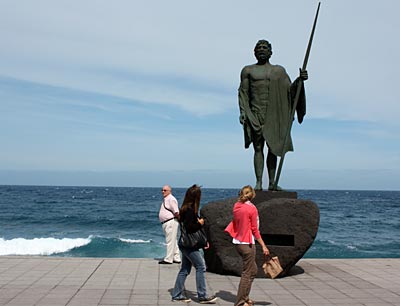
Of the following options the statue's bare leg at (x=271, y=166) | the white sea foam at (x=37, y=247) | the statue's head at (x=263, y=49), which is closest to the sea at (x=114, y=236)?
the white sea foam at (x=37, y=247)

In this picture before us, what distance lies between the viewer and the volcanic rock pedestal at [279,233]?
332 inches

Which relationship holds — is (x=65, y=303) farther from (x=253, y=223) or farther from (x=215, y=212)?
(x=215, y=212)

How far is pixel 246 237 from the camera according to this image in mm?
6137

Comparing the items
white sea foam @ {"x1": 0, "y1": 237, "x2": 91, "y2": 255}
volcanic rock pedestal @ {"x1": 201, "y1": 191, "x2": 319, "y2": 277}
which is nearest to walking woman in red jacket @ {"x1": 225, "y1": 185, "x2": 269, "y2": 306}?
volcanic rock pedestal @ {"x1": 201, "y1": 191, "x2": 319, "y2": 277}

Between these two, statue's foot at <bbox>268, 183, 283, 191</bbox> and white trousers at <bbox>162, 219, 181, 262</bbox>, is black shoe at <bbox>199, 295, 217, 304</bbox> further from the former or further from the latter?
white trousers at <bbox>162, 219, 181, 262</bbox>

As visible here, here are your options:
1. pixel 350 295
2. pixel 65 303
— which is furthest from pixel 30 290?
pixel 350 295

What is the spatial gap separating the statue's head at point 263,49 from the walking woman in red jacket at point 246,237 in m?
3.57

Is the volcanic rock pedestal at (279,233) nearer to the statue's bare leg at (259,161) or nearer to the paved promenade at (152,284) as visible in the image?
the paved promenade at (152,284)

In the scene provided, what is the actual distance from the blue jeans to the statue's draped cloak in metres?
3.06

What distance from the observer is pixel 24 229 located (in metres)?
30.4

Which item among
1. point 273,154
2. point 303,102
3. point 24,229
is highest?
point 303,102

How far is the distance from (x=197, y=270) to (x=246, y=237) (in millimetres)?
852

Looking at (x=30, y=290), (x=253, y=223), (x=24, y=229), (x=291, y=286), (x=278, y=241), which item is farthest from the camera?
(x=24, y=229)

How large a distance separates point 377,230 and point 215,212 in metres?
25.3
